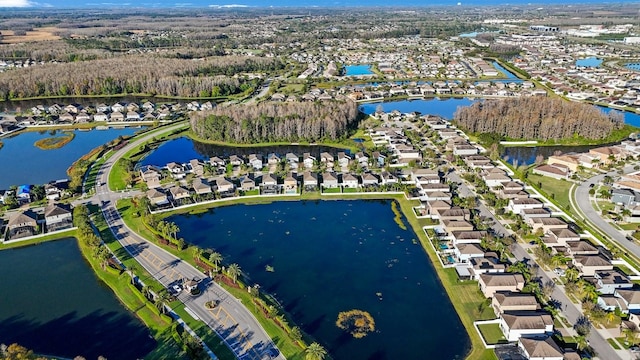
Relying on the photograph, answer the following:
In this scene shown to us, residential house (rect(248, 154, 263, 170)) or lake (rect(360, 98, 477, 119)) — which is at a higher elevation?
lake (rect(360, 98, 477, 119))

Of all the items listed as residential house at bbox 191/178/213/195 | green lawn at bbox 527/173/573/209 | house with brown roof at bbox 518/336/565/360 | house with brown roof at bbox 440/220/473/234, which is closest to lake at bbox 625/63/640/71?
green lawn at bbox 527/173/573/209

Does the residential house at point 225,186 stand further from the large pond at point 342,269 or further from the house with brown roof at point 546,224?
the house with brown roof at point 546,224

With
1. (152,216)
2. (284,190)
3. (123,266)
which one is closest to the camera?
(123,266)

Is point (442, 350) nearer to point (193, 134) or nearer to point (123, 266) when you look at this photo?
point (123, 266)

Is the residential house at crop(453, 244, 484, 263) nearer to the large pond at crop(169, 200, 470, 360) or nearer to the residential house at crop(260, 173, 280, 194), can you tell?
the large pond at crop(169, 200, 470, 360)

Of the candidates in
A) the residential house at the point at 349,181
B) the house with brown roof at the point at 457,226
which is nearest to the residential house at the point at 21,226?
the residential house at the point at 349,181

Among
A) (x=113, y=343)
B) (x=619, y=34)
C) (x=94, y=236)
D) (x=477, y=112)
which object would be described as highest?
(x=619, y=34)

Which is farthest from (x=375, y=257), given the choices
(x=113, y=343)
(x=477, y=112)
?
(x=477, y=112)
